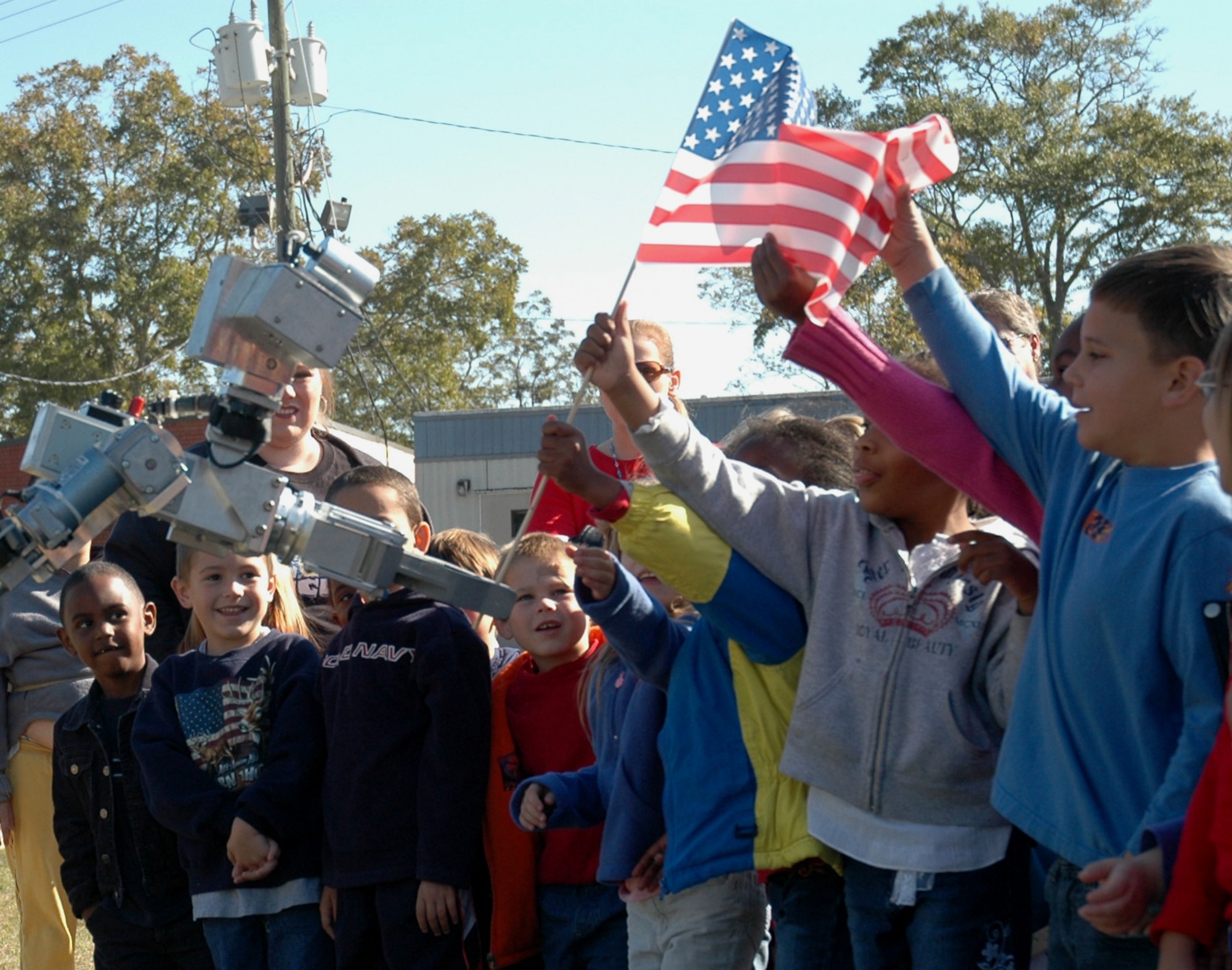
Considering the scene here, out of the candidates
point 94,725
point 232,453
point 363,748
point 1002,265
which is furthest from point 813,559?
point 1002,265

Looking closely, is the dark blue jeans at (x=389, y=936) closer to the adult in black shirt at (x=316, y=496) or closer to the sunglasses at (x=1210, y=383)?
the adult in black shirt at (x=316, y=496)

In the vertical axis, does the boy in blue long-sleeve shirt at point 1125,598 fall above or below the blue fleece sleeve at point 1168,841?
above

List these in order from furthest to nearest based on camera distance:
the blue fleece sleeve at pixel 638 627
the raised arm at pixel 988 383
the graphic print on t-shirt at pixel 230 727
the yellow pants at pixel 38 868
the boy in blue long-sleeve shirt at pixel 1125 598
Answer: the yellow pants at pixel 38 868, the graphic print on t-shirt at pixel 230 727, the blue fleece sleeve at pixel 638 627, the raised arm at pixel 988 383, the boy in blue long-sleeve shirt at pixel 1125 598

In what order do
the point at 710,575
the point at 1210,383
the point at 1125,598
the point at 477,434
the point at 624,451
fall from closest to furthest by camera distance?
the point at 1210,383, the point at 1125,598, the point at 710,575, the point at 624,451, the point at 477,434

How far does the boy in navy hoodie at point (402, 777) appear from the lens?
3732 mm

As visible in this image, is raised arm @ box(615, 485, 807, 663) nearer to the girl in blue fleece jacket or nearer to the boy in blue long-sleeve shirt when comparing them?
the boy in blue long-sleeve shirt

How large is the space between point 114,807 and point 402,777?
3.74 ft

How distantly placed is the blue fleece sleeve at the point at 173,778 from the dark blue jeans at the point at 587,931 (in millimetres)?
923

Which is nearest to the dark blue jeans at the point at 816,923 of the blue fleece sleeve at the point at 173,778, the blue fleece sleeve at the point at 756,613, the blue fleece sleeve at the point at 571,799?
the blue fleece sleeve at the point at 756,613

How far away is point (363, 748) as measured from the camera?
151 inches

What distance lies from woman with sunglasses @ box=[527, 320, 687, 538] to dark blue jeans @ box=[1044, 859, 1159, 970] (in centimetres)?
170

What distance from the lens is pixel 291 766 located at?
13.0 feet

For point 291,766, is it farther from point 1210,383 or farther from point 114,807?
point 1210,383

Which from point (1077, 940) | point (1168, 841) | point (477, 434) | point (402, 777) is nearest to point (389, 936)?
point (402, 777)
